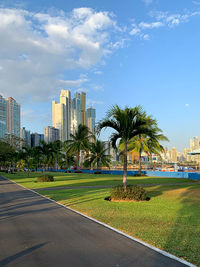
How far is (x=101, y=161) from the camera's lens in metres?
56.5

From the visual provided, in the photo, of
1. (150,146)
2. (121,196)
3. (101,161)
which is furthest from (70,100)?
(121,196)

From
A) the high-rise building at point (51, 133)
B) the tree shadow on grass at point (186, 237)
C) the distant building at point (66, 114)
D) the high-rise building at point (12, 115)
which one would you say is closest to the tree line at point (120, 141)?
the tree shadow on grass at point (186, 237)

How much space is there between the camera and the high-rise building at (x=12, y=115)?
529 feet

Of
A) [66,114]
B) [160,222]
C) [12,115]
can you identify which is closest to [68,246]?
[160,222]

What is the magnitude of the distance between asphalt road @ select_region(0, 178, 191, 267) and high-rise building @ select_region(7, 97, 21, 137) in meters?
161

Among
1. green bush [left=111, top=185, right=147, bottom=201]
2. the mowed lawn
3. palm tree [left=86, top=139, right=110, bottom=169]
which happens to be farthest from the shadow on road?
palm tree [left=86, top=139, right=110, bottom=169]

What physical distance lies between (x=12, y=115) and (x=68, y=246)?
171 metres

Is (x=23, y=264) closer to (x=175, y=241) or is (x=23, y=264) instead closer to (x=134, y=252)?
(x=134, y=252)

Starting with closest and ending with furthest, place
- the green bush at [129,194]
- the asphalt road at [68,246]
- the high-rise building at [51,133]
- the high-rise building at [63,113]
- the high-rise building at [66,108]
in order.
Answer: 1. the asphalt road at [68,246]
2. the green bush at [129,194]
3. the high-rise building at [63,113]
4. the high-rise building at [66,108]
5. the high-rise building at [51,133]

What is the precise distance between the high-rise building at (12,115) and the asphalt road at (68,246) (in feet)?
530

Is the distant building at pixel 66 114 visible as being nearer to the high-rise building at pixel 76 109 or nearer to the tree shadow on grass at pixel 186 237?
the high-rise building at pixel 76 109

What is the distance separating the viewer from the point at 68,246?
227 inches

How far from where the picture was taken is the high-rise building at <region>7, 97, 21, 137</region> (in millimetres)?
161375

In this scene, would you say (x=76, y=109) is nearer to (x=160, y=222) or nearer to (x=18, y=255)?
(x=160, y=222)
